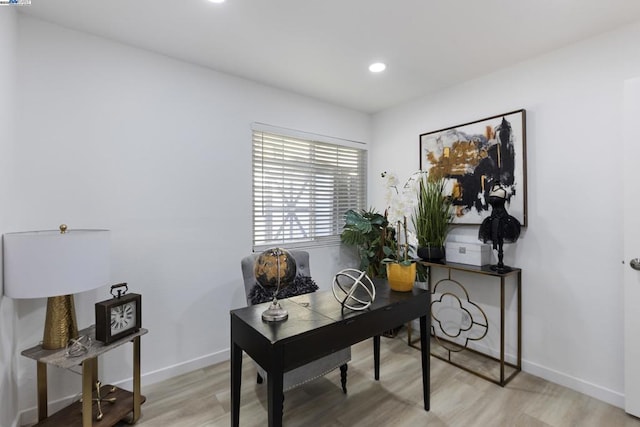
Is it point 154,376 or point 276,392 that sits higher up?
point 276,392

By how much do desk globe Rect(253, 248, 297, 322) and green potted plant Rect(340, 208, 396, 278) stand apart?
175 centimetres

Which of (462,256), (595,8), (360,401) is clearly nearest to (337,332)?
(360,401)

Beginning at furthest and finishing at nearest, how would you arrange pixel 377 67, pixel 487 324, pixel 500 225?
1. pixel 487 324
2. pixel 377 67
3. pixel 500 225

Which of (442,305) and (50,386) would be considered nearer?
(50,386)

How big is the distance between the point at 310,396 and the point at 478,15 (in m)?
2.80

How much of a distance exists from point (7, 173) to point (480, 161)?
3350 millimetres

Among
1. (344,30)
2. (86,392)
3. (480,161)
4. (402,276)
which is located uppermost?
(344,30)

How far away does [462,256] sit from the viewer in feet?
8.56

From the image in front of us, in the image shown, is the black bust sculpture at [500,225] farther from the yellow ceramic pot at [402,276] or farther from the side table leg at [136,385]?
the side table leg at [136,385]

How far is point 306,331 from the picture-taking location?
139 centimetres

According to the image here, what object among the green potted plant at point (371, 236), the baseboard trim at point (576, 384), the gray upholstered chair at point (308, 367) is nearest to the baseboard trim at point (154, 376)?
the gray upholstered chair at point (308, 367)

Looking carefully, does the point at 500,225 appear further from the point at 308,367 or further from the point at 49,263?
the point at 49,263

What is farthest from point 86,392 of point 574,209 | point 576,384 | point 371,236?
point 574,209

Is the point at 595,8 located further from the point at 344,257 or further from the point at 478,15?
the point at 344,257
